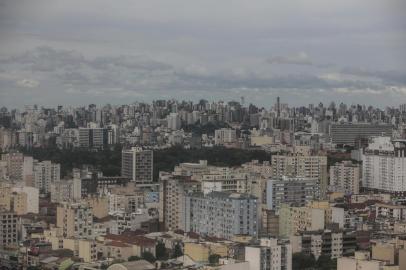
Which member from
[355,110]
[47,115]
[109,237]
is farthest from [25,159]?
[355,110]

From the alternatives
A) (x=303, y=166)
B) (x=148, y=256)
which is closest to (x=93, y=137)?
(x=303, y=166)

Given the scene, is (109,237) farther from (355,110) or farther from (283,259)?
(355,110)

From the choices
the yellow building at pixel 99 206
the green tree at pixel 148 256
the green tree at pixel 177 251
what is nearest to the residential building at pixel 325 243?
the green tree at pixel 177 251

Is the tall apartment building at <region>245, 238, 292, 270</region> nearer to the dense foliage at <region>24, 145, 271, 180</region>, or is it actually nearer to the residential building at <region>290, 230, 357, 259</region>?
the residential building at <region>290, 230, 357, 259</region>

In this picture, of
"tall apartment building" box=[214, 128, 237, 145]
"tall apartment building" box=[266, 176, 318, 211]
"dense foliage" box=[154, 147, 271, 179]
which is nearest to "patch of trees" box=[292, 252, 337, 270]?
"tall apartment building" box=[266, 176, 318, 211]

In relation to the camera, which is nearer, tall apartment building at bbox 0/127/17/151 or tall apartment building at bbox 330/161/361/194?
tall apartment building at bbox 330/161/361/194

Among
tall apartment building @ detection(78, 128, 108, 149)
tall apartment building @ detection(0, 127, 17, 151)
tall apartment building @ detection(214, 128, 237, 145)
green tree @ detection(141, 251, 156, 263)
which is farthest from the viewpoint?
tall apartment building @ detection(214, 128, 237, 145)
